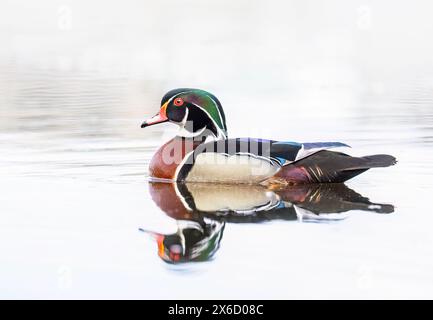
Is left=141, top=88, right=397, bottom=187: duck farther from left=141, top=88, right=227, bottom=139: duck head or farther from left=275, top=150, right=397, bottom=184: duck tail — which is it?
left=141, top=88, right=227, bottom=139: duck head

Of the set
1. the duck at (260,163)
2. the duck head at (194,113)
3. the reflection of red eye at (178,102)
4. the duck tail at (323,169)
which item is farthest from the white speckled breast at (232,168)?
the reflection of red eye at (178,102)

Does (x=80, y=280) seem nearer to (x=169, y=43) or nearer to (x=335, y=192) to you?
(x=335, y=192)

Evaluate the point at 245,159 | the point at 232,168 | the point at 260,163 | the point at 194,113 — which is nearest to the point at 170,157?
the point at 194,113

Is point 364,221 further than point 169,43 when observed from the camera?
No

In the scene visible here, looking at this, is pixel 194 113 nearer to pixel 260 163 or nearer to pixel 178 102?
pixel 178 102

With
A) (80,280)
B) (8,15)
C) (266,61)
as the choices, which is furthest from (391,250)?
(8,15)

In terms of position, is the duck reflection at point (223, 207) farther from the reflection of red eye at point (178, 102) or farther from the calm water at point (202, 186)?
the reflection of red eye at point (178, 102)

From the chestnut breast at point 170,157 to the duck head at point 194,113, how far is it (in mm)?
123

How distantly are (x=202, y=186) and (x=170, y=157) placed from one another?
0.54 meters

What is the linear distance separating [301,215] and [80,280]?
7.54 feet

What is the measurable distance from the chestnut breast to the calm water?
0.83 ft

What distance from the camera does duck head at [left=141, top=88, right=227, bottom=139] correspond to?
10.1 m

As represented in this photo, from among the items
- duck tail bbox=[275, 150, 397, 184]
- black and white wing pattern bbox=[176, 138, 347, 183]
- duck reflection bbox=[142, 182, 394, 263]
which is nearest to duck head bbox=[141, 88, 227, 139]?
black and white wing pattern bbox=[176, 138, 347, 183]

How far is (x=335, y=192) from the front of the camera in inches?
364
